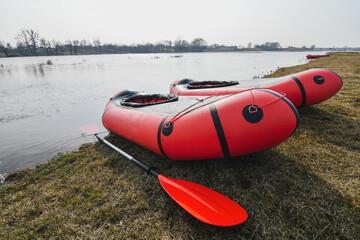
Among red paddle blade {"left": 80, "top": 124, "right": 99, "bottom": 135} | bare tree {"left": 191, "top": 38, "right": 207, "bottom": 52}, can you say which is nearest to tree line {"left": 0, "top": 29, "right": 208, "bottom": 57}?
bare tree {"left": 191, "top": 38, "right": 207, "bottom": 52}

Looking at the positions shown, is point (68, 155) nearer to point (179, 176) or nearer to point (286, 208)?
point (179, 176)

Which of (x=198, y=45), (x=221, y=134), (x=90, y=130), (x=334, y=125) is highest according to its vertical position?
(x=198, y=45)

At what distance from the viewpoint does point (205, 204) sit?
2049mm

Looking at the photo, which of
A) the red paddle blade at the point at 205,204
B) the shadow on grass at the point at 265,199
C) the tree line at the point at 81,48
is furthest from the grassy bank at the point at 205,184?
the tree line at the point at 81,48

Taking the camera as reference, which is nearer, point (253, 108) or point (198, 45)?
point (253, 108)

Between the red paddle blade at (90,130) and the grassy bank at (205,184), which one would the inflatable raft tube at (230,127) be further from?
the red paddle blade at (90,130)

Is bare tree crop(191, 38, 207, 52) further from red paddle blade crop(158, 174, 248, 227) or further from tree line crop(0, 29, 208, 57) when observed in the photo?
red paddle blade crop(158, 174, 248, 227)

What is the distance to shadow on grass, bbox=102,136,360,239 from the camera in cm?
178

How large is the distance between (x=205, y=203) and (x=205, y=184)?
19.1 inches

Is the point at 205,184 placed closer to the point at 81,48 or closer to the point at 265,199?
the point at 265,199

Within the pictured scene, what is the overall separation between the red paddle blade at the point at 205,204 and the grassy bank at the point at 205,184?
0.14 metres

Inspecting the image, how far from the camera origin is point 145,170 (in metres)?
2.79

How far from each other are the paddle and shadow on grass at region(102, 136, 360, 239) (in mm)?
142

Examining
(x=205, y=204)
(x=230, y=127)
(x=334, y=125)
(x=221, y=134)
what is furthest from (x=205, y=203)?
(x=334, y=125)
